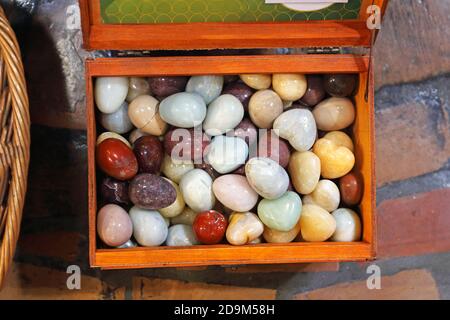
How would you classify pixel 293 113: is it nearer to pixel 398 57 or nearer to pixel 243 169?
pixel 243 169

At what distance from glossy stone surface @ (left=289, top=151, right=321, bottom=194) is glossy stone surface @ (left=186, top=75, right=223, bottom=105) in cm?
14

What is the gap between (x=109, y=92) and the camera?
0.79 meters

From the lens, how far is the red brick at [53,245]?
0.95 metres

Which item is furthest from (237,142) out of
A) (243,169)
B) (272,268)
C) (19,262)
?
(19,262)

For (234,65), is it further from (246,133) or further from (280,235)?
(280,235)

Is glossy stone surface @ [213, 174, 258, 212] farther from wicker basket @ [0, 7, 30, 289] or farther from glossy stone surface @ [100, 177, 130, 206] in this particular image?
wicker basket @ [0, 7, 30, 289]

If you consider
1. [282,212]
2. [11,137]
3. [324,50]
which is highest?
[324,50]

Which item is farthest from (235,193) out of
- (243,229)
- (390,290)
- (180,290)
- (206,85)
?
(390,290)

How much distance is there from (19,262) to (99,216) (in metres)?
0.25

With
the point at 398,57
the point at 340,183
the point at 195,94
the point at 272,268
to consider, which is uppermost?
the point at 398,57

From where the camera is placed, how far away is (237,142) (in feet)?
2.66

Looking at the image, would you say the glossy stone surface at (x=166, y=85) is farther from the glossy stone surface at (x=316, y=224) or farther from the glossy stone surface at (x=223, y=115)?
the glossy stone surface at (x=316, y=224)

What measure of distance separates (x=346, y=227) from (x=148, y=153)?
11.4 inches

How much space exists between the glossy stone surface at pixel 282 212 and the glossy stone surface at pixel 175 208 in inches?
4.4
